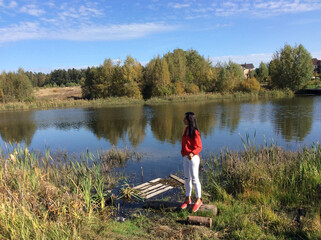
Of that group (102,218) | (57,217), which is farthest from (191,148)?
(57,217)

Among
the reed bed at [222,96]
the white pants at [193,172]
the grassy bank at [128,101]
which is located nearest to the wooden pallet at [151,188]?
the white pants at [193,172]

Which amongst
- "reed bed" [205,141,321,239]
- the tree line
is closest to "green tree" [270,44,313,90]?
the tree line

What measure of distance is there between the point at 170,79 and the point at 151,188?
1588 inches

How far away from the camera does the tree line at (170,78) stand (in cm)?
4419

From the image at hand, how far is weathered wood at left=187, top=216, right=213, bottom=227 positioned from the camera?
14.0ft

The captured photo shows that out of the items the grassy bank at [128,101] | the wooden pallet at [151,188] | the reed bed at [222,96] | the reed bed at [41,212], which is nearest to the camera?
the reed bed at [41,212]

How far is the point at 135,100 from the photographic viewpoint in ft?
140

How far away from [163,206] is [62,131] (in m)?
15.0

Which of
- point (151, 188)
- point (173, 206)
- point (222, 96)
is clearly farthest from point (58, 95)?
point (173, 206)

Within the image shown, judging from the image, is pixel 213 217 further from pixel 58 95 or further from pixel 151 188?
pixel 58 95

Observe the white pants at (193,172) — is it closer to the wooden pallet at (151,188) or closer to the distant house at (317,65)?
the wooden pallet at (151,188)

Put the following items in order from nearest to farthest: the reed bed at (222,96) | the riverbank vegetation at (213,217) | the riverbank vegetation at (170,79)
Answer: the riverbank vegetation at (213,217) → the reed bed at (222,96) → the riverbank vegetation at (170,79)

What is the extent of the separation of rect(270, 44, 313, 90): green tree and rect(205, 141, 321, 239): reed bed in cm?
4473

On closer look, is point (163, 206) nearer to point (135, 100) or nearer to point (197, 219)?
point (197, 219)
